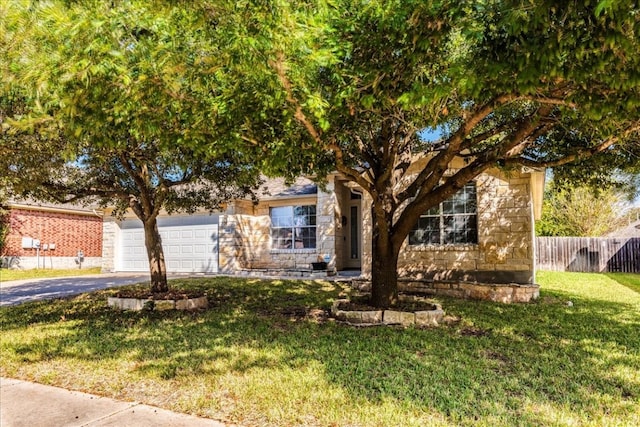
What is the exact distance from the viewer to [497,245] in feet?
35.4

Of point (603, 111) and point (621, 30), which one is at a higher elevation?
point (621, 30)

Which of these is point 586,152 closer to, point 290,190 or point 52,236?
point 290,190

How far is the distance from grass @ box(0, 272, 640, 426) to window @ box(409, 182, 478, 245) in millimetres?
3078

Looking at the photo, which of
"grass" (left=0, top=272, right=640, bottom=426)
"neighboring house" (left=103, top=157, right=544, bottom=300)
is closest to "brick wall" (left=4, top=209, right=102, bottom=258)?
"neighboring house" (left=103, top=157, right=544, bottom=300)

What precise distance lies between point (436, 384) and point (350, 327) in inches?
108

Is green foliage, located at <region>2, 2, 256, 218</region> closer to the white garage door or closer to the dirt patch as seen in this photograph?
the dirt patch

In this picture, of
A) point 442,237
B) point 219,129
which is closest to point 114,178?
point 219,129

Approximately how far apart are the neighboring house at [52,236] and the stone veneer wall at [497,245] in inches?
696

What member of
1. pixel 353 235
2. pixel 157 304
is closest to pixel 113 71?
pixel 157 304

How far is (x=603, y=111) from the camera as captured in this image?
12.9 feet

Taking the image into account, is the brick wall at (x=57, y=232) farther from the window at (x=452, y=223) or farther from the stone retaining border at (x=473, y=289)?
the window at (x=452, y=223)

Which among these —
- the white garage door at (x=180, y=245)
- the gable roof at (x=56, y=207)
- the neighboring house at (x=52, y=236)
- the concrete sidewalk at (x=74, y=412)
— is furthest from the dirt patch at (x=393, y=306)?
the neighboring house at (x=52, y=236)

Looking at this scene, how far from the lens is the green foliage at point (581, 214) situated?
26219mm

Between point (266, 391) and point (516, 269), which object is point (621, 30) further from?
point (516, 269)
